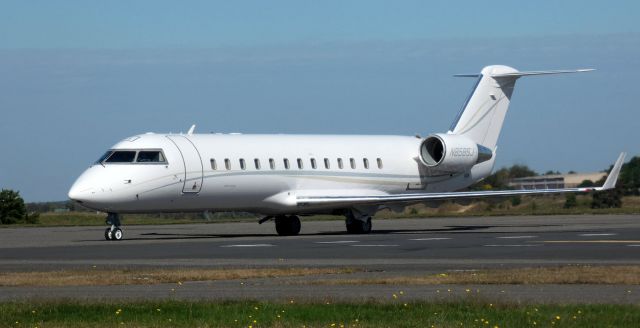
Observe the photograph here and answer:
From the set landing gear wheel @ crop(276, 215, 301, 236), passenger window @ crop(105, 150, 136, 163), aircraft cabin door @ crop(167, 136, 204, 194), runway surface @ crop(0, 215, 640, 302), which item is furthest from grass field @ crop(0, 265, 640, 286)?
landing gear wheel @ crop(276, 215, 301, 236)

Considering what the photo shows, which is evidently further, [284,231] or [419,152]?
[419,152]

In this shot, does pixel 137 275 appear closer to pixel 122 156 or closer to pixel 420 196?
pixel 122 156

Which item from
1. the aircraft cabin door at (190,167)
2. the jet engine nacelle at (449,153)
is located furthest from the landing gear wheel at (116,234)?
the jet engine nacelle at (449,153)

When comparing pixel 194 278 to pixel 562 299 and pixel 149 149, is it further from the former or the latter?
pixel 149 149

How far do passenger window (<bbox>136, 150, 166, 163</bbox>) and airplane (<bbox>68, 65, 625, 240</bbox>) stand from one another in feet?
0.10

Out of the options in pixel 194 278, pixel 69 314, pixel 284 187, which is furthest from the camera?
pixel 284 187

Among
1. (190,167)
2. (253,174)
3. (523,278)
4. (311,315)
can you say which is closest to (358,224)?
(253,174)

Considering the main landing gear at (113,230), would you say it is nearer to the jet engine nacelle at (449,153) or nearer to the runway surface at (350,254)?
the runway surface at (350,254)

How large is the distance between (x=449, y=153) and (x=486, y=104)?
12.8 feet

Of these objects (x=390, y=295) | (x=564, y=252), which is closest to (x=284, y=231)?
(x=564, y=252)

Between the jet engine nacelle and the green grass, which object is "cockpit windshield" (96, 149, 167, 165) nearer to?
the jet engine nacelle

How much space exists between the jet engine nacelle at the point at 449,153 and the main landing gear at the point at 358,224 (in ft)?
14.8

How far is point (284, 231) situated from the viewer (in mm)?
39844

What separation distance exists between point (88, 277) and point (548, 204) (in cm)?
5710
